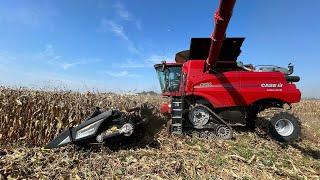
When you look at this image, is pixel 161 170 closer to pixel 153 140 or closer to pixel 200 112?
pixel 153 140

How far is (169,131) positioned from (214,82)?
5.72 ft

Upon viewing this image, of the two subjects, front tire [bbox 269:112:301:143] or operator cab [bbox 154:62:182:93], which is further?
operator cab [bbox 154:62:182:93]

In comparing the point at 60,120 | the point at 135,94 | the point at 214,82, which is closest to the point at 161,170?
the point at 60,120

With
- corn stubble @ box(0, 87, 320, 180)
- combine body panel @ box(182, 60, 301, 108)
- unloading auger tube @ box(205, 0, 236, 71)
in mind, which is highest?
unloading auger tube @ box(205, 0, 236, 71)

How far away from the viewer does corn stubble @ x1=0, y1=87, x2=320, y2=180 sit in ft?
20.1

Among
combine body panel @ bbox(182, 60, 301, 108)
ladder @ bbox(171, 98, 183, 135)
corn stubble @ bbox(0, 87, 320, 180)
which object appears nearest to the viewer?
corn stubble @ bbox(0, 87, 320, 180)

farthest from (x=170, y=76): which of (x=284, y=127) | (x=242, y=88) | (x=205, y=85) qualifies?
(x=284, y=127)

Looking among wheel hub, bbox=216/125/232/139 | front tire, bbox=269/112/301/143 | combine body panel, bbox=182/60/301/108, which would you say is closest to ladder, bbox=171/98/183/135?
combine body panel, bbox=182/60/301/108

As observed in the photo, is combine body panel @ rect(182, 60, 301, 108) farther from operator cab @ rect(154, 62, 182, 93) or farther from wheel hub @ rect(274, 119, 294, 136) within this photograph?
operator cab @ rect(154, 62, 182, 93)

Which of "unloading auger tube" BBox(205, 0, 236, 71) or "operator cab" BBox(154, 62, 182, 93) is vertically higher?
"unloading auger tube" BBox(205, 0, 236, 71)

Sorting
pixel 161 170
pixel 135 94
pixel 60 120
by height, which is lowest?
pixel 161 170

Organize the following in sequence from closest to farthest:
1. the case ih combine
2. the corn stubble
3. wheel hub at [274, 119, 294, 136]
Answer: the corn stubble
the case ih combine
wheel hub at [274, 119, 294, 136]

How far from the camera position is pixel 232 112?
9.08 metres

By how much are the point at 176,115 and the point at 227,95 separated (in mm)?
1433
